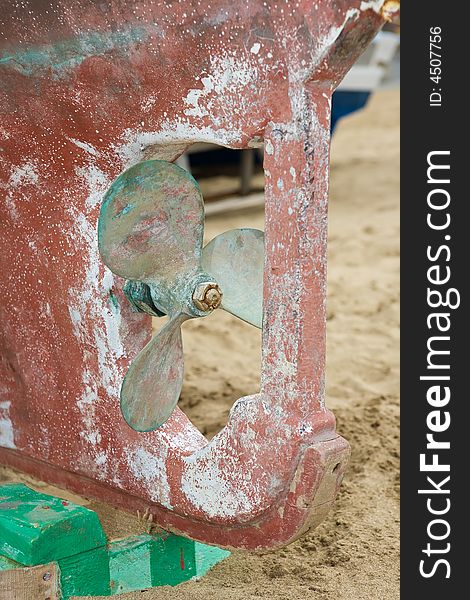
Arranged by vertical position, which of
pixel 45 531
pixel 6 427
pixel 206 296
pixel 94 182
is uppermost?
pixel 94 182

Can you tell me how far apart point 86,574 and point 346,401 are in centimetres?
195

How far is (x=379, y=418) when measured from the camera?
436 cm

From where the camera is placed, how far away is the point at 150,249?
271 cm

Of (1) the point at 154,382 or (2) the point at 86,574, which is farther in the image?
(2) the point at 86,574

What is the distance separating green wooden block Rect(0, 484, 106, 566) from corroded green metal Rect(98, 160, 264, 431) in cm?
33

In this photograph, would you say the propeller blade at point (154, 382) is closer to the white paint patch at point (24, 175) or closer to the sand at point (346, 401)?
the sand at point (346, 401)

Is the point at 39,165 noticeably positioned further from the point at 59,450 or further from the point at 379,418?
the point at 379,418

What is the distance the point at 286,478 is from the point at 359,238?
4.99m

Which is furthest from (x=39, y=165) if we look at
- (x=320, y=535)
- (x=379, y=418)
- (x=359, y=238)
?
(x=359, y=238)

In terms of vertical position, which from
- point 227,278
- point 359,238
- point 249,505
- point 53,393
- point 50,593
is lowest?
point 50,593

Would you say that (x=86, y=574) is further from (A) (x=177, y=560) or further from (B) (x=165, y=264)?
(B) (x=165, y=264)

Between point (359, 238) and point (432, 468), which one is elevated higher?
point (359, 238)

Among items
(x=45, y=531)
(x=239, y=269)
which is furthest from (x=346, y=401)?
(x=45, y=531)

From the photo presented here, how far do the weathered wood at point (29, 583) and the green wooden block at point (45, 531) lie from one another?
0.9 inches
